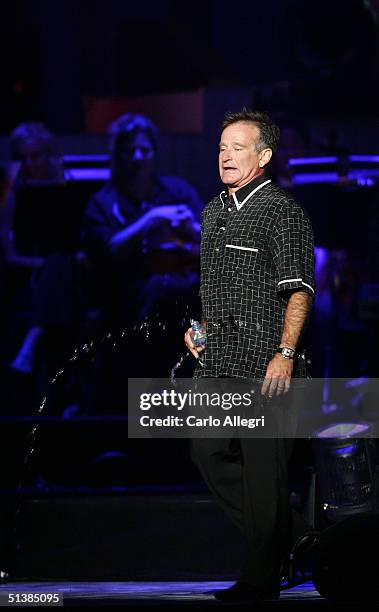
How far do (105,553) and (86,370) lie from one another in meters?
2.05

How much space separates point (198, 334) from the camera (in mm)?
4242

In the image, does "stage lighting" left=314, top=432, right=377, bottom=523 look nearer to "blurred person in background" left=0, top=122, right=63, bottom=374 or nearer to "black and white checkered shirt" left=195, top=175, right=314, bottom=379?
"black and white checkered shirt" left=195, top=175, right=314, bottom=379

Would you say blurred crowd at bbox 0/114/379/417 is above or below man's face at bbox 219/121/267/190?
below

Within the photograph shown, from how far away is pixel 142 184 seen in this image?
7.45 meters

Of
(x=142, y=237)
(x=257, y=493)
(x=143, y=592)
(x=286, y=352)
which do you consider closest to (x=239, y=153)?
(x=286, y=352)

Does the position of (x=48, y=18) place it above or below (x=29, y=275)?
above

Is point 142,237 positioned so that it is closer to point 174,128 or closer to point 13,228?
point 174,128

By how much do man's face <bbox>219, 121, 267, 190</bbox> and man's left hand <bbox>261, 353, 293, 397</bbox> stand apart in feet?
2.07

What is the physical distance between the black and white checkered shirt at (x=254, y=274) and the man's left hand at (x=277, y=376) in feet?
0.50

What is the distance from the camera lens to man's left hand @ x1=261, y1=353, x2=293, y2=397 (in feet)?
12.9

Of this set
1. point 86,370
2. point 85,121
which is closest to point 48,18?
point 85,121

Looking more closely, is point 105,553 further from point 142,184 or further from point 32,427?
point 142,184

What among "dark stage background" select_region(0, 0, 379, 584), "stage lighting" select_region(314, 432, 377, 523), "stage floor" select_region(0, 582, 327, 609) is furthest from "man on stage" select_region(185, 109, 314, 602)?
"dark stage background" select_region(0, 0, 379, 584)

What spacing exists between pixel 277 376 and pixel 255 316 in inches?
10.2
